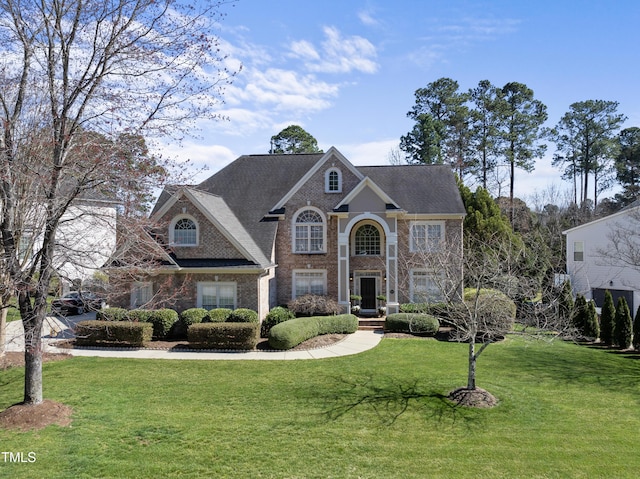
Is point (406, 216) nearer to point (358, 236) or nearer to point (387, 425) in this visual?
point (358, 236)

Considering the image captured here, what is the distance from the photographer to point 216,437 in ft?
28.7

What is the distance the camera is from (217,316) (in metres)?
18.0

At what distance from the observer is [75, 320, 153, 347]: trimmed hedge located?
16797 mm

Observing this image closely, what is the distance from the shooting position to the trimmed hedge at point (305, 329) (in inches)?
652

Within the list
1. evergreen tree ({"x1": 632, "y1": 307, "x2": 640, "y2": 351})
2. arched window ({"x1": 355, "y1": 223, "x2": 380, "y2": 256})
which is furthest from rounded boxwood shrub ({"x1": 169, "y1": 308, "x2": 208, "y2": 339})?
evergreen tree ({"x1": 632, "y1": 307, "x2": 640, "y2": 351})

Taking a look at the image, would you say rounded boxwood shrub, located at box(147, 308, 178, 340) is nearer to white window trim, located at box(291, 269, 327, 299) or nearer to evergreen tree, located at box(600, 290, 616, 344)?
white window trim, located at box(291, 269, 327, 299)

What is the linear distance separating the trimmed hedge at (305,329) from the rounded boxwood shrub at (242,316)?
126 centimetres

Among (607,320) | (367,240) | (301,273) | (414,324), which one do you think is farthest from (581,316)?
(301,273)

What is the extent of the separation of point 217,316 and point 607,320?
56.3ft

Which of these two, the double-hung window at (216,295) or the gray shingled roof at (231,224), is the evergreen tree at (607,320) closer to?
the gray shingled roof at (231,224)

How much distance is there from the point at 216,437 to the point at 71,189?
6.24 metres

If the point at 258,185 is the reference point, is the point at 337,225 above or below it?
below

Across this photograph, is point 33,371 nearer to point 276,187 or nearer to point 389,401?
point 389,401

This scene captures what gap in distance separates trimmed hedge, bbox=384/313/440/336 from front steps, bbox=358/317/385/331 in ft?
3.70
